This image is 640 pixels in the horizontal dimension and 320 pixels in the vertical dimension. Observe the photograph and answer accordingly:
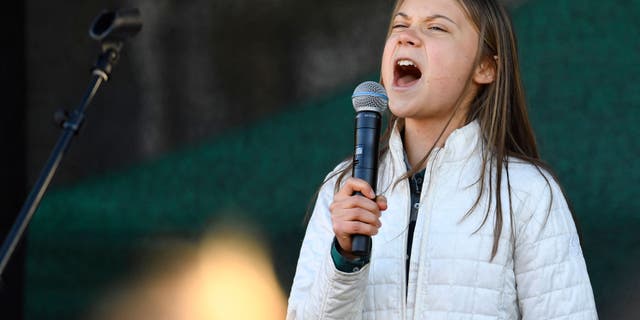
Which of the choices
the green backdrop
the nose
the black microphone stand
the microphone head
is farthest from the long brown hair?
the green backdrop

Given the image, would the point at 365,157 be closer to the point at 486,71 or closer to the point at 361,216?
the point at 361,216

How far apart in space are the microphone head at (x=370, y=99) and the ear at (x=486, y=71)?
15.1 inches

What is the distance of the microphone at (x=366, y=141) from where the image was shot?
1.50 m

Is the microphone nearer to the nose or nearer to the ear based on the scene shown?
the nose

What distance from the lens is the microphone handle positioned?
150 centimetres

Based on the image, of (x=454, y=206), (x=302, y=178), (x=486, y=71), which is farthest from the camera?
(x=302, y=178)

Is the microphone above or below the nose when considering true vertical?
below

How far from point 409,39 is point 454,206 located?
0.32 m

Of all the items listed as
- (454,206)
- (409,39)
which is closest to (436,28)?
(409,39)

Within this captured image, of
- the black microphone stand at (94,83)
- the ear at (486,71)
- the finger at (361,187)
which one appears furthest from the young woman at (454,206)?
the black microphone stand at (94,83)

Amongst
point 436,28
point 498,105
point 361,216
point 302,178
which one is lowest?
point 361,216

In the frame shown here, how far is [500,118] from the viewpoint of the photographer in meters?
1.91

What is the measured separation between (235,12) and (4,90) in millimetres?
796

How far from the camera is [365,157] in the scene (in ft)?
4.95
